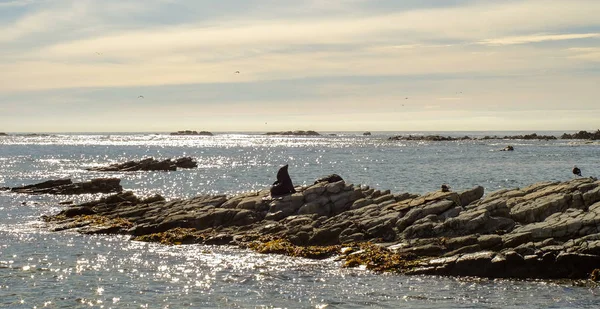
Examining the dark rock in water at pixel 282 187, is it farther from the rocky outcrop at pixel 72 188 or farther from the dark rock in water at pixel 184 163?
the dark rock in water at pixel 184 163

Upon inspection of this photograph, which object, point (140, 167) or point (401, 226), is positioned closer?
point (401, 226)

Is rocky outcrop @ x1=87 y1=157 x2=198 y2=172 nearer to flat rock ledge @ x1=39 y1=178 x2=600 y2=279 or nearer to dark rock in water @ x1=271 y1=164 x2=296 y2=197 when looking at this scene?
flat rock ledge @ x1=39 y1=178 x2=600 y2=279

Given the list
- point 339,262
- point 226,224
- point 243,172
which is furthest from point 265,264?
point 243,172

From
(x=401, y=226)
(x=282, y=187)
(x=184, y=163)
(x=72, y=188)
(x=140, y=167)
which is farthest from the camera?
(x=184, y=163)

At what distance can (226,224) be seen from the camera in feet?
127

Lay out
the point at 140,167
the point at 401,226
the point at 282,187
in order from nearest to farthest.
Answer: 1. the point at 401,226
2. the point at 282,187
3. the point at 140,167

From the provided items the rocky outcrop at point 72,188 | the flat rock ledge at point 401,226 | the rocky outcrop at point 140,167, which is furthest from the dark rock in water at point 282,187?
the rocky outcrop at point 140,167

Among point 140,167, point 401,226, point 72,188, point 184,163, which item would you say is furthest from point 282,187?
point 184,163

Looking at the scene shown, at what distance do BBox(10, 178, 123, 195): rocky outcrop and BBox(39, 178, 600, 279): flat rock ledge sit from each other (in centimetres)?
1795

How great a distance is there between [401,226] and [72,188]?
4074cm

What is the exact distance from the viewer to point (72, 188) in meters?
64.2

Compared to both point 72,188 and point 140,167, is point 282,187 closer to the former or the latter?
point 72,188

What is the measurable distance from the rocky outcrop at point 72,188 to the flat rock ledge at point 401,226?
1795 cm

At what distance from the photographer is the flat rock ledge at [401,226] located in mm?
27000
